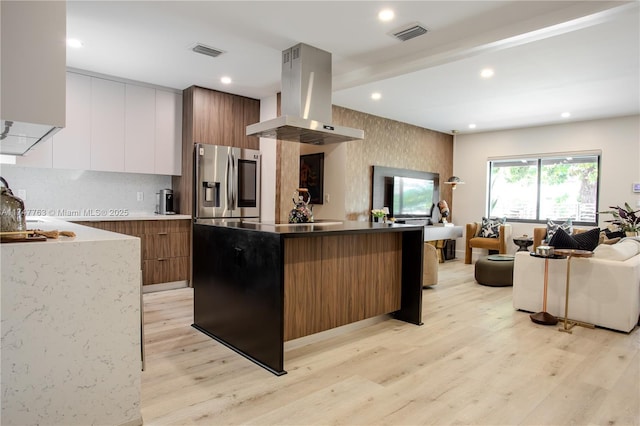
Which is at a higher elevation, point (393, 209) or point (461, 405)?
point (393, 209)

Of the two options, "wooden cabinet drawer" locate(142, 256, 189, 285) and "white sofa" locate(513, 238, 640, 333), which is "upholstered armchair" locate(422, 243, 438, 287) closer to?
"white sofa" locate(513, 238, 640, 333)

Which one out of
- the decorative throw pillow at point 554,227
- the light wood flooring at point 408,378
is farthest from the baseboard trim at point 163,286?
the decorative throw pillow at point 554,227

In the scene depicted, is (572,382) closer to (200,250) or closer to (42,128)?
(200,250)

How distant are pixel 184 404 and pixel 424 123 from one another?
609 cm

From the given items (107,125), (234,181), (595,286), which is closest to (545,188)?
(595,286)

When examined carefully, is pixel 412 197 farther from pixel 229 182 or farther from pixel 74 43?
Answer: pixel 74 43

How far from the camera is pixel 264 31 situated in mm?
3393

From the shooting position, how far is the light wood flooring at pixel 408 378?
2.08 metres

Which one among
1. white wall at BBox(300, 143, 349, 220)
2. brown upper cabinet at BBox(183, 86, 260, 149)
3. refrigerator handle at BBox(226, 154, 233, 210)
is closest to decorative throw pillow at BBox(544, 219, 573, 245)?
white wall at BBox(300, 143, 349, 220)

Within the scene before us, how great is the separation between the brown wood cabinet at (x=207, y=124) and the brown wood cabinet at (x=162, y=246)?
0.31 metres

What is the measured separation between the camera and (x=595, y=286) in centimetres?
362

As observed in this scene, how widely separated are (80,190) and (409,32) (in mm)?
3968

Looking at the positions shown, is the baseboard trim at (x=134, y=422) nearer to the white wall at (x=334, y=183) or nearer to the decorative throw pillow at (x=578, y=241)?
the decorative throw pillow at (x=578, y=241)

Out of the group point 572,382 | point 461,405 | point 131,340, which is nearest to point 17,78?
point 131,340
